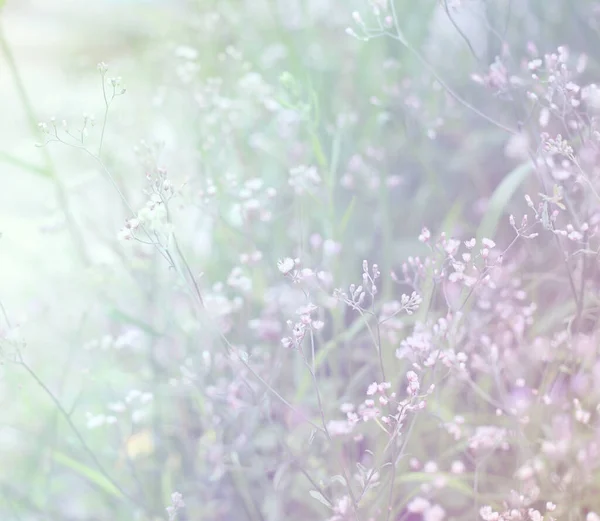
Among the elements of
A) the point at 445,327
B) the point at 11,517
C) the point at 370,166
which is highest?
the point at 370,166

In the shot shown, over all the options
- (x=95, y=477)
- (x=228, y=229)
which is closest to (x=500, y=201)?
(x=228, y=229)

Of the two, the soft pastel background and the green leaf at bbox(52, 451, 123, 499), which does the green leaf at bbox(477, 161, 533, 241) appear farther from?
the green leaf at bbox(52, 451, 123, 499)

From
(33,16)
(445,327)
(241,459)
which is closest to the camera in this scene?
(445,327)

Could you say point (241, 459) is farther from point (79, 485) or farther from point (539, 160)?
point (539, 160)

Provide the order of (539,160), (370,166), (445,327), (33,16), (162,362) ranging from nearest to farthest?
(445,327), (539,160), (162,362), (370,166), (33,16)

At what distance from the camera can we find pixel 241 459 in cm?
128

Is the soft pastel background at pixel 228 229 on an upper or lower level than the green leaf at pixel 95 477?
upper

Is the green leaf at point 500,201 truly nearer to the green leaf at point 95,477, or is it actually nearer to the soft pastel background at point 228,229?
the soft pastel background at point 228,229

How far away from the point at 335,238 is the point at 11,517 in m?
0.79

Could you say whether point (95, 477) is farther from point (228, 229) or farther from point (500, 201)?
point (500, 201)

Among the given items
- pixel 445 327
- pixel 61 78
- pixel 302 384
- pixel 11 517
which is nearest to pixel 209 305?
pixel 302 384

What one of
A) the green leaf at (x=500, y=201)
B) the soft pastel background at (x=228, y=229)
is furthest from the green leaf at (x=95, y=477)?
the green leaf at (x=500, y=201)

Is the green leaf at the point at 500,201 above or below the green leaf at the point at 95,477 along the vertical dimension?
above

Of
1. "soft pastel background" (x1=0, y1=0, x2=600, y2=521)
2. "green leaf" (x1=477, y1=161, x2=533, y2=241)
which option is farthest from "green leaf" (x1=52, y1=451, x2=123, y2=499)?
"green leaf" (x1=477, y1=161, x2=533, y2=241)
